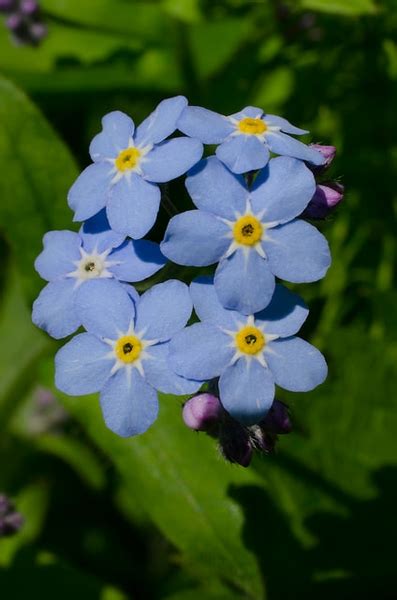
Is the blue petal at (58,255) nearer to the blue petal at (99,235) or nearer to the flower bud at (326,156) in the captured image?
the blue petal at (99,235)

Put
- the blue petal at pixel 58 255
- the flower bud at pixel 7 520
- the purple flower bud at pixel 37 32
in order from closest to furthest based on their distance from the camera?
the blue petal at pixel 58 255
the flower bud at pixel 7 520
the purple flower bud at pixel 37 32

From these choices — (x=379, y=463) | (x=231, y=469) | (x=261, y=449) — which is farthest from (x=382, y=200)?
(x=261, y=449)

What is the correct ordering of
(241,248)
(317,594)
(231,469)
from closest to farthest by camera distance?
1. (241,248)
2. (231,469)
3. (317,594)

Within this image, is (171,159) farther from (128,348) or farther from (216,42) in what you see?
(216,42)

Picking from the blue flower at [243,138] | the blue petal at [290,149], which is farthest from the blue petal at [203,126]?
the blue petal at [290,149]

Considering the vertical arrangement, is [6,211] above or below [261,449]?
above

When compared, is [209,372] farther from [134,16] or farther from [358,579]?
[134,16]
